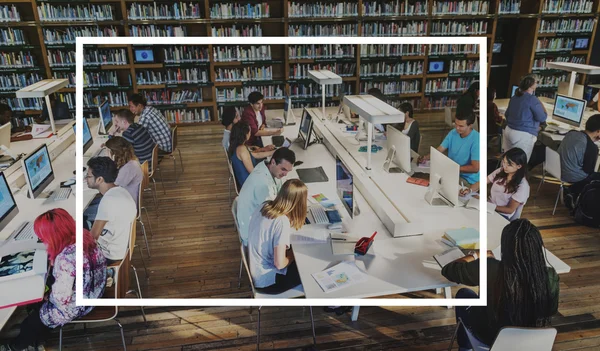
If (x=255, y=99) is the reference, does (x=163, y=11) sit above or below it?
above

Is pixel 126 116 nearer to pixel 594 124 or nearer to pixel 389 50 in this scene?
pixel 389 50

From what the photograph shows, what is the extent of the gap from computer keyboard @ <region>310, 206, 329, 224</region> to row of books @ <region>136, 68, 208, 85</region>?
4.53 m

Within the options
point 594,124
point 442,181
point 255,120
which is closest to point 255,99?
point 255,120

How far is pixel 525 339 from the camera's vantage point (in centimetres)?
185

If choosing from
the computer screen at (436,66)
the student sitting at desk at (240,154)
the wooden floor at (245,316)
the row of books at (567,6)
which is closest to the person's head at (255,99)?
the student sitting at desk at (240,154)

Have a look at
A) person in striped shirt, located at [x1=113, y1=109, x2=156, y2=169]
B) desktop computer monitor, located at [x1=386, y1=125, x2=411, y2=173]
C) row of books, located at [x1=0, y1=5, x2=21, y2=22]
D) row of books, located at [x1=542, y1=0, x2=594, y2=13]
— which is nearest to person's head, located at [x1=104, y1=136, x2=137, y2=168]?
person in striped shirt, located at [x1=113, y1=109, x2=156, y2=169]

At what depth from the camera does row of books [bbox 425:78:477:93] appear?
24.9 feet

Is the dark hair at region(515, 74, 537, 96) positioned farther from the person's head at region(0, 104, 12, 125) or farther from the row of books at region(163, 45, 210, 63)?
the person's head at region(0, 104, 12, 125)

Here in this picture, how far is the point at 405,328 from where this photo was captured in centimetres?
285

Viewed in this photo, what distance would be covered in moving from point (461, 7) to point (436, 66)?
1.04 m

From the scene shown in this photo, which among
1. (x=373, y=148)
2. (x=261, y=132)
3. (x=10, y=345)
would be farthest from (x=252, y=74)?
(x=10, y=345)

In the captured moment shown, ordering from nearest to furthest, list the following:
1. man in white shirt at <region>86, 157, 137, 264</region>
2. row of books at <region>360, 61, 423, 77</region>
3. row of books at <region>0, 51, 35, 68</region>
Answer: man in white shirt at <region>86, 157, 137, 264</region>
row of books at <region>0, 51, 35, 68</region>
row of books at <region>360, 61, 423, 77</region>

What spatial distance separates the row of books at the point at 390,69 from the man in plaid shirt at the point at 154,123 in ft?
12.2

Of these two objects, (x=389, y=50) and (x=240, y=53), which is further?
(x=389, y=50)
